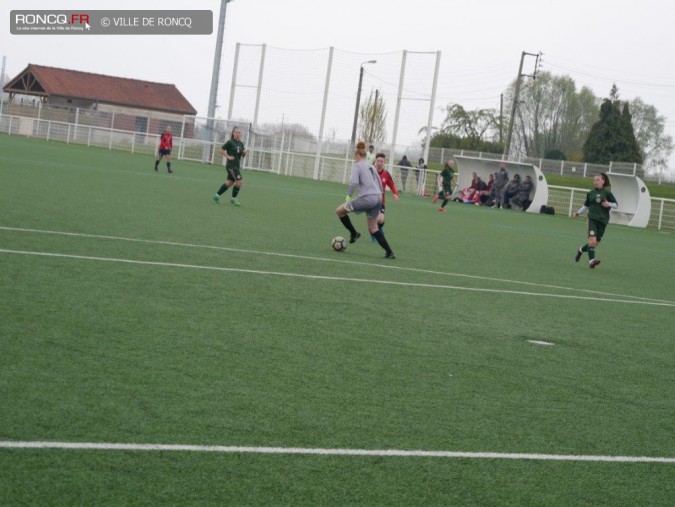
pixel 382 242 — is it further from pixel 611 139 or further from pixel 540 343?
pixel 611 139

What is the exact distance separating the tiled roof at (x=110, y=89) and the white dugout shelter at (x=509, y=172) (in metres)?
43.6

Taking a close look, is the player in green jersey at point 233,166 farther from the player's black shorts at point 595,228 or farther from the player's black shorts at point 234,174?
the player's black shorts at point 595,228

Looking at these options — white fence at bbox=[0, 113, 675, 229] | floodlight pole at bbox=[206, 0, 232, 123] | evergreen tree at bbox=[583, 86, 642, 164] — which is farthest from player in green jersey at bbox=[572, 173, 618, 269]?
evergreen tree at bbox=[583, 86, 642, 164]

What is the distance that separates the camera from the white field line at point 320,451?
459 centimetres

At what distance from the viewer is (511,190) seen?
4100 cm

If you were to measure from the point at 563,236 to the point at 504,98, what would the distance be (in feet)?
220

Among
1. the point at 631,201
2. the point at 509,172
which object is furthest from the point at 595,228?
the point at 509,172

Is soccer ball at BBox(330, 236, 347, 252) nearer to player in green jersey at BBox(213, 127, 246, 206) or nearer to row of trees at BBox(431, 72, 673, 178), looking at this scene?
player in green jersey at BBox(213, 127, 246, 206)

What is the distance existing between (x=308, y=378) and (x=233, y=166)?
16649mm

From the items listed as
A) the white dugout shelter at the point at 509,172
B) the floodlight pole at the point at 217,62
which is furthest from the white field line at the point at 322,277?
the floodlight pole at the point at 217,62

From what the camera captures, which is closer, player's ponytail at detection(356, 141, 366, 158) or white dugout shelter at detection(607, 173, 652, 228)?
player's ponytail at detection(356, 141, 366, 158)

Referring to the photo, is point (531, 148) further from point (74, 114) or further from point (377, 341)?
point (377, 341)

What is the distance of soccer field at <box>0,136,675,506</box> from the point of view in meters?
4.61

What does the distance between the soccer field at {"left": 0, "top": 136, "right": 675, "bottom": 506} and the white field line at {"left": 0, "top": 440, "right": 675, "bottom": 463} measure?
0.02m
